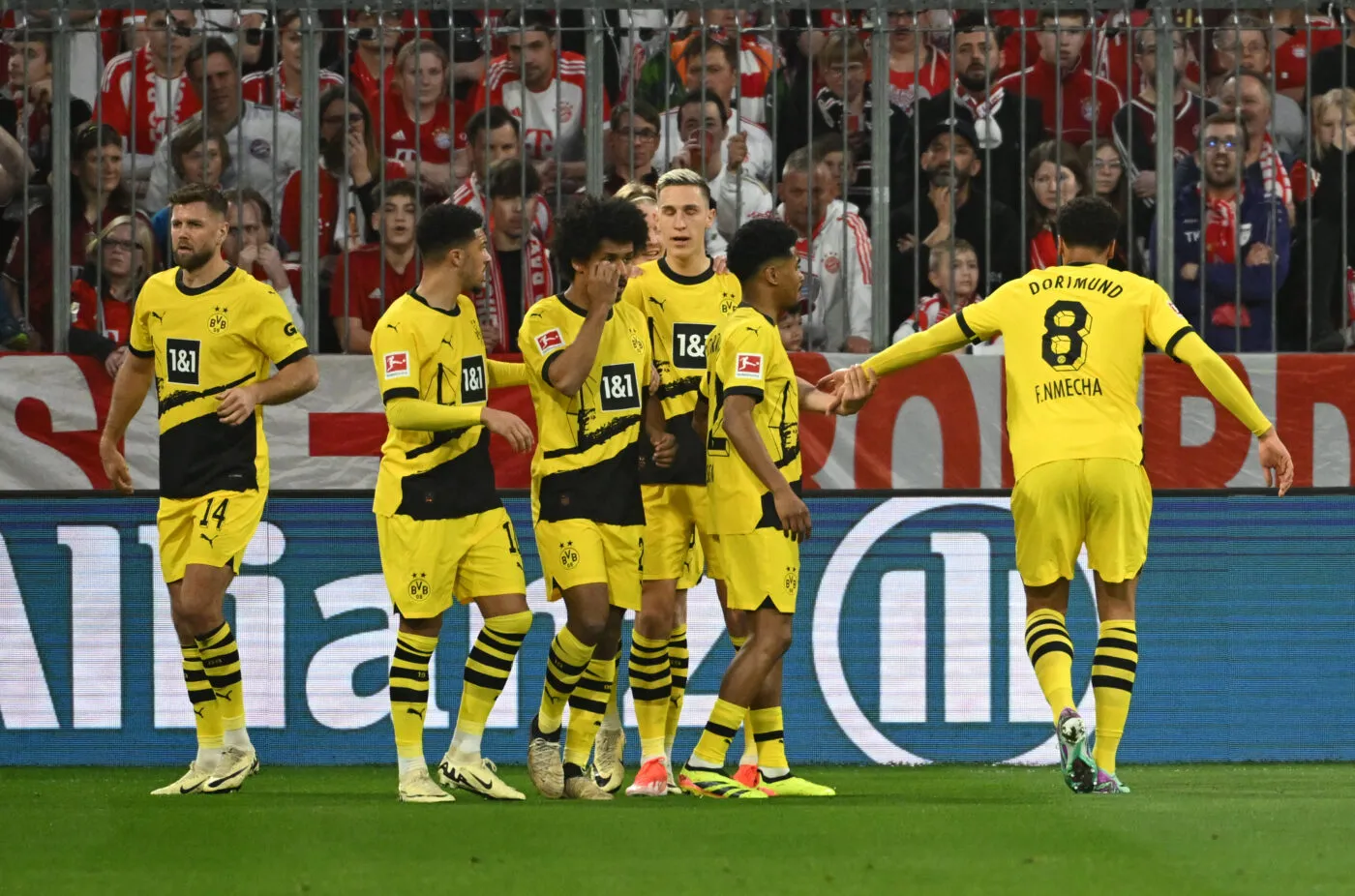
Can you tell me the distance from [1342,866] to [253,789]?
418cm

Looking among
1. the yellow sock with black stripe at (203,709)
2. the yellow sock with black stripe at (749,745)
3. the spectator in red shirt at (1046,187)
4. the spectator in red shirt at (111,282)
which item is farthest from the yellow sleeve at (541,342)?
the spectator in red shirt at (1046,187)

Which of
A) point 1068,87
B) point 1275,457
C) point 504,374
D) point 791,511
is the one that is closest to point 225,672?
point 504,374

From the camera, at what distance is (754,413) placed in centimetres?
727

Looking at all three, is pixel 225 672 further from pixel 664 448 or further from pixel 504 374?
pixel 664 448

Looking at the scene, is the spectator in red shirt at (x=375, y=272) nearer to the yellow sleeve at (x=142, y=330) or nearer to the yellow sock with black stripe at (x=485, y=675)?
the yellow sleeve at (x=142, y=330)

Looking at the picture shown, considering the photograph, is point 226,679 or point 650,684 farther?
point 226,679

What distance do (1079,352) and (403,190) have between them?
14.0 feet

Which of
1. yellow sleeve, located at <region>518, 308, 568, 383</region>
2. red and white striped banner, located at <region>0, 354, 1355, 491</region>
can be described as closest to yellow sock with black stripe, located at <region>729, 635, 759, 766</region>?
yellow sleeve, located at <region>518, 308, 568, 383</region>

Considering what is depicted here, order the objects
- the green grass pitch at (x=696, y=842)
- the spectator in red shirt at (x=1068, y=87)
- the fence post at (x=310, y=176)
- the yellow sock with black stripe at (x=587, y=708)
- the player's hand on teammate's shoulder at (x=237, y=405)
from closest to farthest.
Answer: the green grass pitch at (x=696, y=842)
the yellow sock with black stripe at (x=587, y=708)
the player's hand on teammate's shoulder at (x=237, y=405)
the fence post at (x=310, y=176)
the spectator in red shirt at (x=1068, y=87)

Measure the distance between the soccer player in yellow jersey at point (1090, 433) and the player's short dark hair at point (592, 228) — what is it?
1297 millimetres

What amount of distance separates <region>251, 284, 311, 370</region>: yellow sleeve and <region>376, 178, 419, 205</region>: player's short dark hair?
2.71m

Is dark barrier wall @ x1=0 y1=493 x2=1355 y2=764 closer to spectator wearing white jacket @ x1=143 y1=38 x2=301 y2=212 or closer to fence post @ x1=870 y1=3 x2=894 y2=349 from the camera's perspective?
fence post @ x1=870 y1=3 x2=894 y2=349

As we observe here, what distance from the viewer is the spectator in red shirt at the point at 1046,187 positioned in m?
10.6

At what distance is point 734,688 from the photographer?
23.6ft
